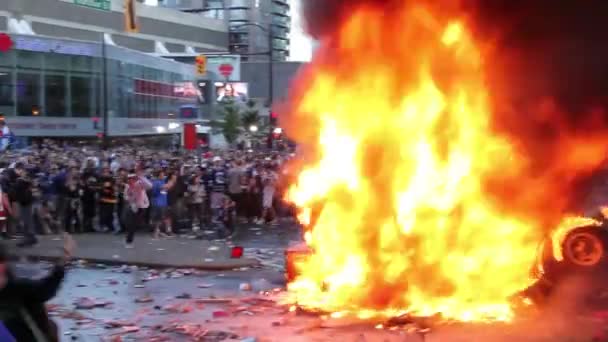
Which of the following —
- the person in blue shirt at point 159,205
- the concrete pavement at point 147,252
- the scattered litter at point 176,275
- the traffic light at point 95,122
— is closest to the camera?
the scattered litter at point 176,275

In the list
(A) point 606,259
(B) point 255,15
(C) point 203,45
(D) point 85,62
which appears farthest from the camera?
(B) point 255,15

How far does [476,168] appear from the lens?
9672mm

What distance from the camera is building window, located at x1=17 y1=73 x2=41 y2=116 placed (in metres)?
44.8

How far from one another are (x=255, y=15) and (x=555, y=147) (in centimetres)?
9861

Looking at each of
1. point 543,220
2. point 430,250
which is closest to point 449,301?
point 430,250

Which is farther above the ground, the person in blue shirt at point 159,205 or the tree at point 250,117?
the tree at point 250,117

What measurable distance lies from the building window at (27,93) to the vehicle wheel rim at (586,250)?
39.5m

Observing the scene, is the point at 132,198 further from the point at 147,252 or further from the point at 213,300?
the point at 213,300

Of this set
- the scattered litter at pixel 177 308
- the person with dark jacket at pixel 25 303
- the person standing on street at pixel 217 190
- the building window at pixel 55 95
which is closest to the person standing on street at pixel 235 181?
the person standing on street at pixel 217 190

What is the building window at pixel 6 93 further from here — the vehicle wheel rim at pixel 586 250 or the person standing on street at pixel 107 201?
Result: the vehicle wheel rim at pixel 586 250

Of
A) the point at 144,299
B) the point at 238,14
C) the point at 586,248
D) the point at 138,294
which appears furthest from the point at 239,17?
the point at 586,248

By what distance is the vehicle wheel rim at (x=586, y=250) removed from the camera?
9328 millimetres

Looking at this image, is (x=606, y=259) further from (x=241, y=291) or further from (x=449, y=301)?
(x=241, y=291)

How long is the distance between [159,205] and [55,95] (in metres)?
33.0
